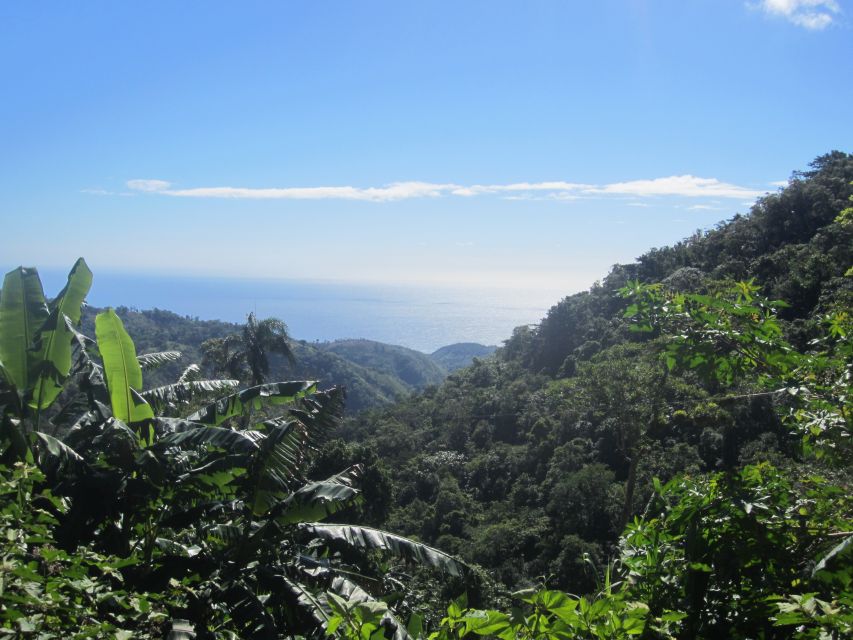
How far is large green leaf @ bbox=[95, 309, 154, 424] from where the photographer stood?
5.71 m

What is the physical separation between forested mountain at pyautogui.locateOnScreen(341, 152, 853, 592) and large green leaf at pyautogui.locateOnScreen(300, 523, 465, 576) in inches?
106

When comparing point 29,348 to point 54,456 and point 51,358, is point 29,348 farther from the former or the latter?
point 54,456

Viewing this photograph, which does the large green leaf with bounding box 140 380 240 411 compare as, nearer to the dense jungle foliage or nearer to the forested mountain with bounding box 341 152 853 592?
the dense jungle foliage

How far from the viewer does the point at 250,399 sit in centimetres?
636

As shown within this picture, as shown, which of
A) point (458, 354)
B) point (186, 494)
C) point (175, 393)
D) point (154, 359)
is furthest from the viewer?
point (458, 354)

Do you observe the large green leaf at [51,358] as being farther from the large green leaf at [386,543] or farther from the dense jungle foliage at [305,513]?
the large green leaf at [386,543]

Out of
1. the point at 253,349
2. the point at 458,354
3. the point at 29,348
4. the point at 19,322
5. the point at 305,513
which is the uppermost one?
the point at 19,322

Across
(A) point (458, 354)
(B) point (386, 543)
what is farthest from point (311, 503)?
(A) point (458, 354)

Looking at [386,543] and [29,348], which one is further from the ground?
[29,348]

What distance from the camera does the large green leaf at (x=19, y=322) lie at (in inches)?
232

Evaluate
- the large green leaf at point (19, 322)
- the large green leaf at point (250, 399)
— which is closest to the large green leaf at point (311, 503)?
the large green leaf at point (250, 399)

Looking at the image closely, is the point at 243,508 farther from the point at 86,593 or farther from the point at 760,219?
the point at 760,219

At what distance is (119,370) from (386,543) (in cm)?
307

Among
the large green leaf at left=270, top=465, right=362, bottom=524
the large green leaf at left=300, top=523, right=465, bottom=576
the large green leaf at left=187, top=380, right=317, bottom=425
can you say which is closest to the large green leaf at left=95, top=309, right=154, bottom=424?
the large green leaf at left=187, top=380, right=317, bottom=425
